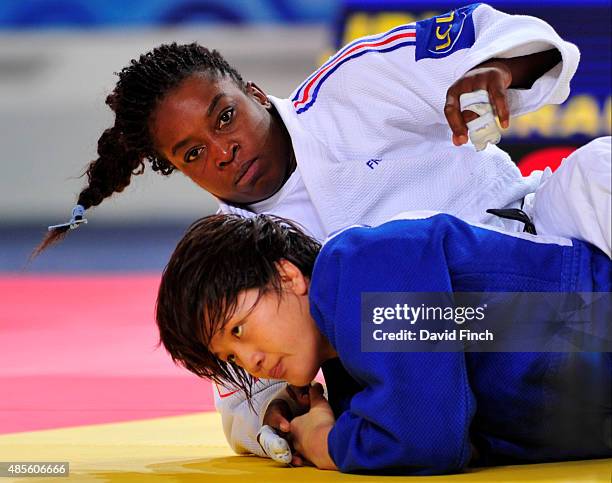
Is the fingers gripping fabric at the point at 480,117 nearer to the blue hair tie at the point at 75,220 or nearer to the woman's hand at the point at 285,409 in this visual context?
the woman's hand at the point at 285,409

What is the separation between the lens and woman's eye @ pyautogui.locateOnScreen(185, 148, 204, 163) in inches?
101

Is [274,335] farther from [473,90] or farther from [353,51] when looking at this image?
[353,51]

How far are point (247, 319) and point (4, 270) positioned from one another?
5.97 meters

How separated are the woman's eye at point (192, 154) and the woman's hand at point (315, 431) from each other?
0.80m

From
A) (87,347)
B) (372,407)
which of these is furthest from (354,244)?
(87,347)

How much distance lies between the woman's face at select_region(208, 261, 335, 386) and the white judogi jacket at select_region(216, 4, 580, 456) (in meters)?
0.46

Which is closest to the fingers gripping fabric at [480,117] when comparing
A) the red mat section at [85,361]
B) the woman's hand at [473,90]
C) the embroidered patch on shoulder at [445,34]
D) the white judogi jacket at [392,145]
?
the woman's hand at [473,90]

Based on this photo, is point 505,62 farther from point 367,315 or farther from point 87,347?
point 87,347

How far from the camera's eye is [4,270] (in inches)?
291

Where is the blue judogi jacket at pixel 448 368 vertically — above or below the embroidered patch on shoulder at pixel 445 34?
below

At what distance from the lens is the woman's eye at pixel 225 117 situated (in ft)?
8.45

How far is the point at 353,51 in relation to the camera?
2682 millimetres

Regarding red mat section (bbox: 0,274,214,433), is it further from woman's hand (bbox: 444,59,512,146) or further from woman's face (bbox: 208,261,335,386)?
woman's hand (bbox: 444,59,512,146)

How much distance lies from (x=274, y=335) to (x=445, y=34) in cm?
106
